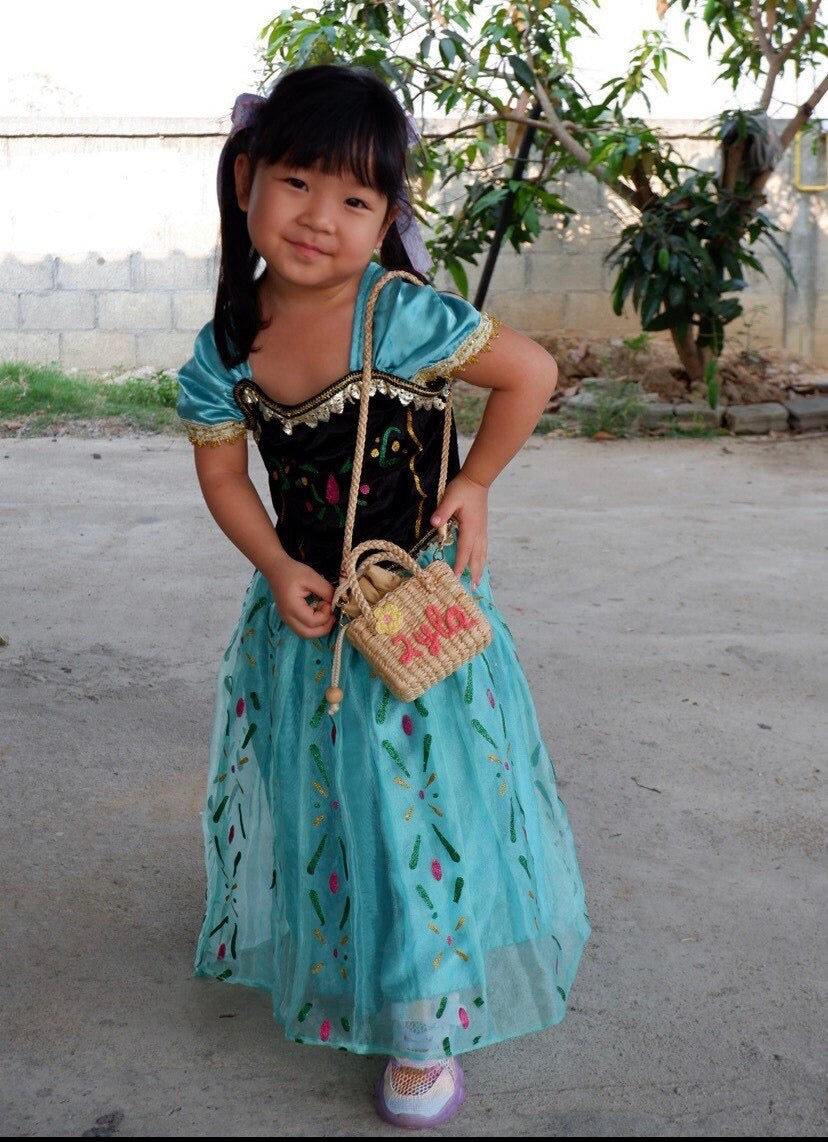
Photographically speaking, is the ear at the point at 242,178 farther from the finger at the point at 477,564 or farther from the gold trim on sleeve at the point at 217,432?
the finger at the point at 477,564

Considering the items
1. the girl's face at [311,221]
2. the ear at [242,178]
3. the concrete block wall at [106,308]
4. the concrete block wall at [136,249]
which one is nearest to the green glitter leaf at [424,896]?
the girl's face at [311,221]

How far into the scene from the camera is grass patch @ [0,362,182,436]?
269 inches

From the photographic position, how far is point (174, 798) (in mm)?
2514

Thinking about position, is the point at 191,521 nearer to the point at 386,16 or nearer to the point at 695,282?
the point at 386,16

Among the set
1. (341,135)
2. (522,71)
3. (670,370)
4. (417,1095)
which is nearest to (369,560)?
(341,135)

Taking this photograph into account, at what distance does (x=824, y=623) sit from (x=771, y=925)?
5.33 feet

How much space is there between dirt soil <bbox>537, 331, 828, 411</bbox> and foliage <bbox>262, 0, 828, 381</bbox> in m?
0.22

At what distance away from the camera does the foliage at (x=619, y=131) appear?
5.54 metres

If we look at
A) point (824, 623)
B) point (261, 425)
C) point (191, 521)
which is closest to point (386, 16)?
point (191, 521)

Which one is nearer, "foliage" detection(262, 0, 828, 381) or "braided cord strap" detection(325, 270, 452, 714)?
"braided cord strap" detection(325, 270, 452, 714)

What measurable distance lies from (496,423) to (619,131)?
495 cm

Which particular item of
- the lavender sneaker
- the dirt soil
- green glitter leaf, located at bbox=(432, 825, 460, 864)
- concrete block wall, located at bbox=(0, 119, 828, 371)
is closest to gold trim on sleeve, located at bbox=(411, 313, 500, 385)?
green glitter leaf, located at bbox=(432, 825, 460, 864)

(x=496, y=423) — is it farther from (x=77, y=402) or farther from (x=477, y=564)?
(x=77, y=402)
